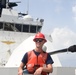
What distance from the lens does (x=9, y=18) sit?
19.6 metres

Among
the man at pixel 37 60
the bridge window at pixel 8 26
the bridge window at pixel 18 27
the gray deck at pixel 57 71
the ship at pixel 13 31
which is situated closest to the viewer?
the man at pixel 37 60

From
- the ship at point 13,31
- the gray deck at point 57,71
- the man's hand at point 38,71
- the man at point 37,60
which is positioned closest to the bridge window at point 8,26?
the ship at point 13,31

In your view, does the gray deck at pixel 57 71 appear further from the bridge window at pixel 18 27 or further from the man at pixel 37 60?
the bridge window at pixel 18 27

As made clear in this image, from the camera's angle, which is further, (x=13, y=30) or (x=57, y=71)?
(x=13, y=30)

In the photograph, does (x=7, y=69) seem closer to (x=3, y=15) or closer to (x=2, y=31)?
(x=2, y=31)

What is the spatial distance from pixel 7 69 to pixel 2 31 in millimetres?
10703

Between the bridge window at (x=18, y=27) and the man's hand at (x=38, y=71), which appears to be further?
the bridge window at (x=18, y=27)

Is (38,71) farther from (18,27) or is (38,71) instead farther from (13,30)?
(18,27)

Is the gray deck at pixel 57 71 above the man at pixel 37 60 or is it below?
below

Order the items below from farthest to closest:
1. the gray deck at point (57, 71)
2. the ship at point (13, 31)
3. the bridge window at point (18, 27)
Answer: the bridge window at point (18, 27), the ship at point (13, 31), the gray deck at point (57, 71)

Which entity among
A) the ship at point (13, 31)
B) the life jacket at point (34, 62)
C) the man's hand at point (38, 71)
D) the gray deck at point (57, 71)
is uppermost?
the life jacket at point (34, 62)

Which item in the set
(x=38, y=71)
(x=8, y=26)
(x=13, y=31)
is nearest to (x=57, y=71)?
(x=38, y=71)

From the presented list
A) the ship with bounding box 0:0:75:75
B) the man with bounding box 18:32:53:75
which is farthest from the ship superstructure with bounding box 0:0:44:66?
the man with bounding box 18:32:53:75

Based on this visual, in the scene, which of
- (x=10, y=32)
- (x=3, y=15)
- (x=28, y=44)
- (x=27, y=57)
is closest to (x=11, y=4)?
(x=3, y=15)
